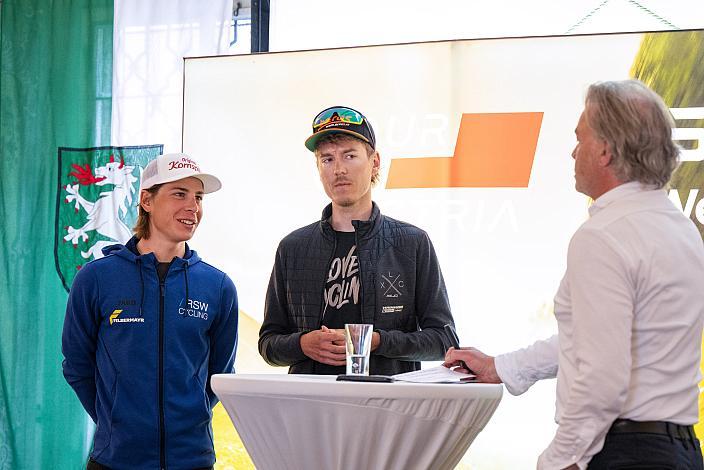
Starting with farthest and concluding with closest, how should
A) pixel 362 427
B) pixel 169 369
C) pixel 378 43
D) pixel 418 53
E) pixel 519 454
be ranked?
pixel 378 43
pixel 418 53
pixel 519 454
pixel 169 369
pixel 362 427

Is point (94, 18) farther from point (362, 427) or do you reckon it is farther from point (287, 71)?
point (362, 427)

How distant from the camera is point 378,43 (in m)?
3.84

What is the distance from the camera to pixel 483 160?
11.6ft

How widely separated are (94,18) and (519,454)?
2.76m

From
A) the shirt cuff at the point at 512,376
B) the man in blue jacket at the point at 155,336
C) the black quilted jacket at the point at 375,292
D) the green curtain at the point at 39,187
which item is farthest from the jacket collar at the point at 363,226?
the green curtain at the point at 39,187

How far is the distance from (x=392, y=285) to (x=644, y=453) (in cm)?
103

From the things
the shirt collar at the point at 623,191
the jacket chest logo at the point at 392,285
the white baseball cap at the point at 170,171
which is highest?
the white baseball cap at the point at 170,171

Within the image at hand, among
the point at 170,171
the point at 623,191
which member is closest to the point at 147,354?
the point at 170,171

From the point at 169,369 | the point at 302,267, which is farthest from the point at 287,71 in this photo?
the point at 169,369

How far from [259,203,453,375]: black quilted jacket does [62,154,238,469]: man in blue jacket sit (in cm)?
20

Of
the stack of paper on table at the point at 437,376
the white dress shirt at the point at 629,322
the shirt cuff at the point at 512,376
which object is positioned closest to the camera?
the white dress shirt at the point at 629,322

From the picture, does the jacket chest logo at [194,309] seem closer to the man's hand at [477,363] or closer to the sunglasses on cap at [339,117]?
the sunglasses on cap at [339,117]

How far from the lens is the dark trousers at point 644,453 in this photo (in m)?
1.55

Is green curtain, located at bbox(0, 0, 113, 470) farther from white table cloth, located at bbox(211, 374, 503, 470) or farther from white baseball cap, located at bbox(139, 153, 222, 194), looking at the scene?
white table cloth, located at bbox(211, 374, 503, 470)
